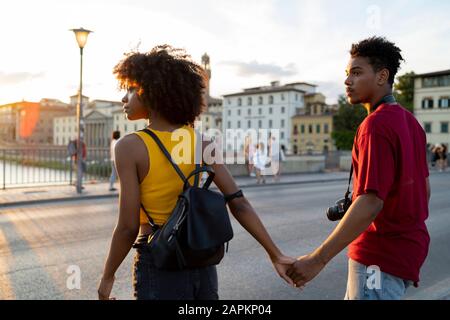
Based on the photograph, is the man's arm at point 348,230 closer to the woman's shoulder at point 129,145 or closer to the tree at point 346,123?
the woman's shoulder at point 129,145

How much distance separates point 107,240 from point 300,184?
13.4 metres

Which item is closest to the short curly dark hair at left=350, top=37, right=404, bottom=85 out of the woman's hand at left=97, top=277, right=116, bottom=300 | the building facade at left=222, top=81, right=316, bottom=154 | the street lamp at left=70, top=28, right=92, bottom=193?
the woman's hand at left=97, top=277, right=116, bottom=300

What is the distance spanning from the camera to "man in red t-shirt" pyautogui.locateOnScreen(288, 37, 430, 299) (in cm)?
203

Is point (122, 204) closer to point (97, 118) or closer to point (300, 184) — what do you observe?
point (300, 184)

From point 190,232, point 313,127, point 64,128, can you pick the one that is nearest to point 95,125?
point 64,128

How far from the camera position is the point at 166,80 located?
218cm

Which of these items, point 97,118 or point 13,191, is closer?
point 13,191

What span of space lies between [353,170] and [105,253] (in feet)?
15.8

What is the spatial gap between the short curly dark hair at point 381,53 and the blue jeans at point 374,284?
1.00 meters

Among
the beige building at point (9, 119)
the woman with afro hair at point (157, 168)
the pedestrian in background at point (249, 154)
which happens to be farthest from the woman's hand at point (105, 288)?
the beige building at point (9, 119)

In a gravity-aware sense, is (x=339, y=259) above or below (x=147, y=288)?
below

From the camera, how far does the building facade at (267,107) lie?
10112 cm

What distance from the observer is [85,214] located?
32.6ft
